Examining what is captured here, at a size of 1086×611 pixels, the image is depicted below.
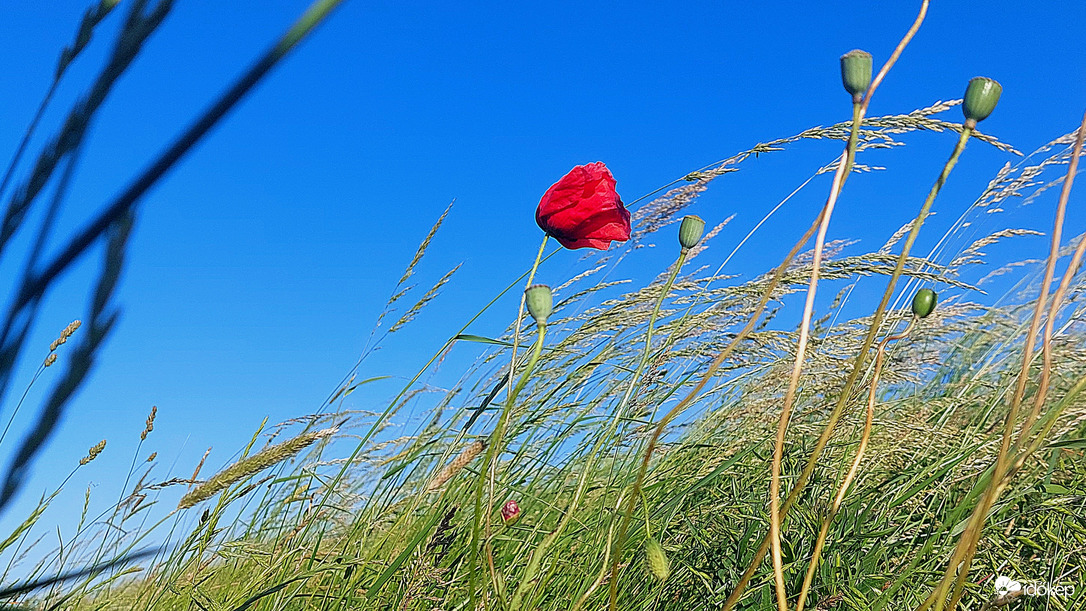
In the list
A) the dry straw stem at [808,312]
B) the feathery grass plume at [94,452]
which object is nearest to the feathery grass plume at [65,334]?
the feathery grass plume at [94,452]

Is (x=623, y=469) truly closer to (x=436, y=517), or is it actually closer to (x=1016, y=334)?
(x=436, y=517)

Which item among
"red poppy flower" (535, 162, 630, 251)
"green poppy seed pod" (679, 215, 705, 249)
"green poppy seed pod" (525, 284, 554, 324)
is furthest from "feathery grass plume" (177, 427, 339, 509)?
"green poppy seed pod" (679, 215, 705, 249)

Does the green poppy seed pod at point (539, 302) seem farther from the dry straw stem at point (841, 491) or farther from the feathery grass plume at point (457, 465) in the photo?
the dry straw stem at point (841, 491)

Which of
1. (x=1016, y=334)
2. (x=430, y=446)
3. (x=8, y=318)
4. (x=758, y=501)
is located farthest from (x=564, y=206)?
(x=1016, y=334)

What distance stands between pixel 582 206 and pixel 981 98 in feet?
1.97

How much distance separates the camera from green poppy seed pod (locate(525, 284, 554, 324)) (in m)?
0.93

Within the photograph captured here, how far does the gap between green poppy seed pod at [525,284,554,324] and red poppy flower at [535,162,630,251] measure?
12.8 inches

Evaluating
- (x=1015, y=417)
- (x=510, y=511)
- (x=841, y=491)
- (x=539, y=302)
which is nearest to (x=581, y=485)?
(x=510, y=511)

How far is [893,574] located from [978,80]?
816 millimetres

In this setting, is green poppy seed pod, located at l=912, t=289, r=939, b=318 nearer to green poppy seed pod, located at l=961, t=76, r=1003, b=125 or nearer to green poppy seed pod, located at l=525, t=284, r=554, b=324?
green poppy seed pod, located at l=961, t=76, r=1003, b=125

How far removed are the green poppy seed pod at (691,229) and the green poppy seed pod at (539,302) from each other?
34 centimetres

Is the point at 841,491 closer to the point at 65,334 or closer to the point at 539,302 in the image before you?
the point at 539,302

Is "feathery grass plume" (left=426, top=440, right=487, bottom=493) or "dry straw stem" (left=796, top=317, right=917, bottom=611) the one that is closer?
"dry straw stem" (left=796, top=317, right=917, bottom=611)

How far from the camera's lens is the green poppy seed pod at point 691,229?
1183mm
